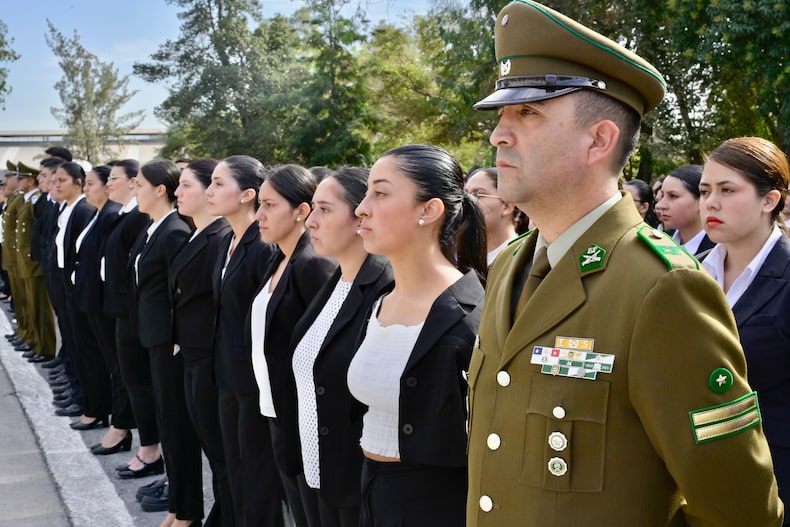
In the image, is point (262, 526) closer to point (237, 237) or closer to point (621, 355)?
point (237, 237)

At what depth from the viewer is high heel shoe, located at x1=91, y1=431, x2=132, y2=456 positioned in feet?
20.9

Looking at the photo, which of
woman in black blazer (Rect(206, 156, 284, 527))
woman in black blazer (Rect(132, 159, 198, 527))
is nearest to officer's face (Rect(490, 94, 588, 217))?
woman in black blazer (Rect(206, 156, 284, 527))

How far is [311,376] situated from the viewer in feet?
10.1

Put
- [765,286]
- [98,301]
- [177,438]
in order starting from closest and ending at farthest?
[765,286] → [177,438] → [98,301]

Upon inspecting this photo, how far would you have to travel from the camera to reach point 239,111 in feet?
119

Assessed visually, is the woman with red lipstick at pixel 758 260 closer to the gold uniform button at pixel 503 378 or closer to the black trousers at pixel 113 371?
the gold uniform button at pixel 503 378

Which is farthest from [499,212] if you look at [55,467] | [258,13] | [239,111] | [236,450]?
[258,13]

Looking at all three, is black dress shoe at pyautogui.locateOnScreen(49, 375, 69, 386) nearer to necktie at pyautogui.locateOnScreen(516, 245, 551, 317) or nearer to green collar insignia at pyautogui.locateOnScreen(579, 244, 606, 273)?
necktie at pyautogui.locateOnScreen(516, 245, 551, 317)

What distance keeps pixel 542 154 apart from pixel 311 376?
5.48 ft

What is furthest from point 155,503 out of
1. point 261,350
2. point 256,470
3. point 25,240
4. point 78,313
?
point 25,240

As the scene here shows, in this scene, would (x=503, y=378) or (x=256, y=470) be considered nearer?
(x=503, y=378)

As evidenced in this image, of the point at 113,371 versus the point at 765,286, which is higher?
the point at 765,286

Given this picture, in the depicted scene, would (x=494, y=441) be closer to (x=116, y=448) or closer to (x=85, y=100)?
(x=116, y=448)

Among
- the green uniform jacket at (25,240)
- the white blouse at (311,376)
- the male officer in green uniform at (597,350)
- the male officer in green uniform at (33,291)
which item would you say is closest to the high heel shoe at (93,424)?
the male officer in green uniform at (33,291)
